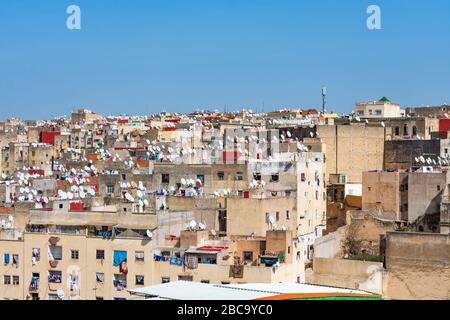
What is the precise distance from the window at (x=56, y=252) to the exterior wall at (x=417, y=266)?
9201mm

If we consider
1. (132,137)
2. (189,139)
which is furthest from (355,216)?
(132,137)

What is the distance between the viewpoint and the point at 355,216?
97.2ft

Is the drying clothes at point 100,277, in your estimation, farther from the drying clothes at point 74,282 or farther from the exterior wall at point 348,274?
the exterior wall at point 348,274

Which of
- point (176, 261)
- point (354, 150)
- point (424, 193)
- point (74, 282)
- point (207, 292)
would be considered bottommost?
point (74, 282)

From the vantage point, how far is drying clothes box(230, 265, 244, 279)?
2133 cm

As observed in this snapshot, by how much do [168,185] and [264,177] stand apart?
397 cm

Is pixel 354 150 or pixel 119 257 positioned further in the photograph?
pixel 354 150

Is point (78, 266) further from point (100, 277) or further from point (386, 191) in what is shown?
point (386, 191)

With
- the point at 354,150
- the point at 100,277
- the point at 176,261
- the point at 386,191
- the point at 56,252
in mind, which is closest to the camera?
the point at 176,261

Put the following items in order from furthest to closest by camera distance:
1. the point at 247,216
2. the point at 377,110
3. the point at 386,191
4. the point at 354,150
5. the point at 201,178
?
the point at 377,110
the point at 354,150
the point at 201,178
the point at 386,191
the point at 247,216

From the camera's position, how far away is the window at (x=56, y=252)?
23.8 metres

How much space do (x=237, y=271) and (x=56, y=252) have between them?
5626 mm

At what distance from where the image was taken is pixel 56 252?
23828mm

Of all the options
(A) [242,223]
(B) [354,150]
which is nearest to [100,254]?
(A) [242,223]
